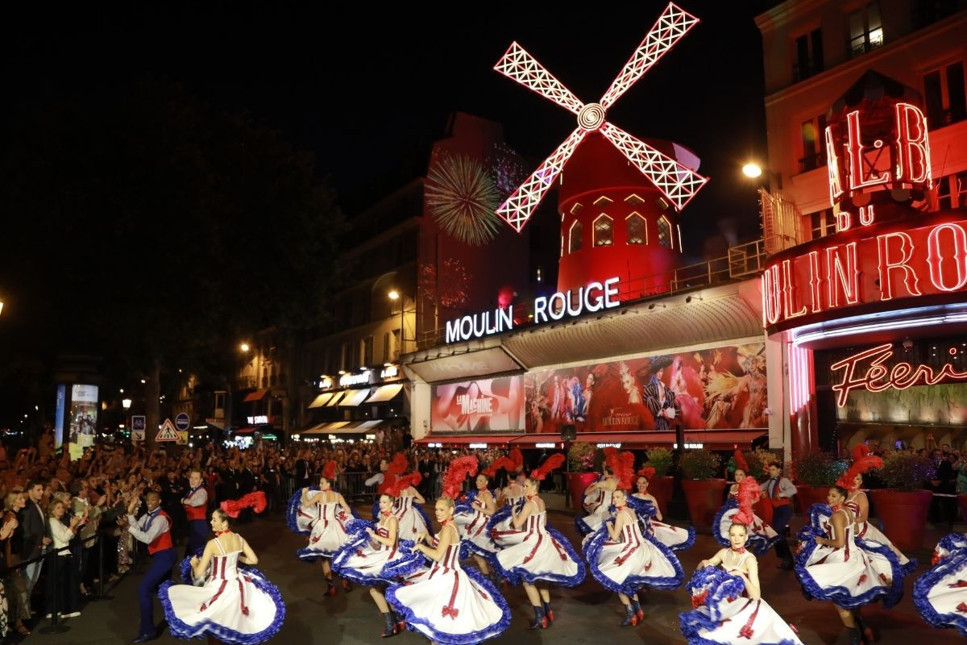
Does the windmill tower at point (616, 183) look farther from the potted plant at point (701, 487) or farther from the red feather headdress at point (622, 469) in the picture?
the red feather headdress at point (622, 469)

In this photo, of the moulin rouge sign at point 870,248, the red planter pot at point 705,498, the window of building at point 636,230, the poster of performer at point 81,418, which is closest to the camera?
the moulin rouge sign at point 870,248

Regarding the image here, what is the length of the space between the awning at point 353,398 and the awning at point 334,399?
0.69 metres

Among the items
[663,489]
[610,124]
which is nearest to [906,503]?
[663,489]

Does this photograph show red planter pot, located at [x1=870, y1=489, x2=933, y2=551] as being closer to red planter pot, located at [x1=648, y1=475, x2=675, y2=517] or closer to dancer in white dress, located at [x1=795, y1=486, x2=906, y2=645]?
red planter pot, located at [x1=648, y1=475, x2=675, y2=517]

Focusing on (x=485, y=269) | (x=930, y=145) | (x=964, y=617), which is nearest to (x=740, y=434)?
(x=930, y=145)

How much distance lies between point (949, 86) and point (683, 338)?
10960 millimetres

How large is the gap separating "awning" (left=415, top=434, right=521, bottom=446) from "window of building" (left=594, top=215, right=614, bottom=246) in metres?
9.18

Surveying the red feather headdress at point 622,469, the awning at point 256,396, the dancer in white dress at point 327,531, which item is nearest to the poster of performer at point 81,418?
the dancer in white dress at point 327,531

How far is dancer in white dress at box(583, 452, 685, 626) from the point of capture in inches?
408

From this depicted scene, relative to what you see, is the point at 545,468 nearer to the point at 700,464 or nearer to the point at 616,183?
the point at 700,464

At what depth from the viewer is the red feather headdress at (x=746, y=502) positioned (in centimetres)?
748

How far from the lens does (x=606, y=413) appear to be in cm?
3189

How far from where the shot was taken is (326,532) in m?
12.9

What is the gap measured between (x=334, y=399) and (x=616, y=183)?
24942mm
